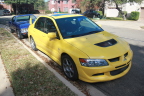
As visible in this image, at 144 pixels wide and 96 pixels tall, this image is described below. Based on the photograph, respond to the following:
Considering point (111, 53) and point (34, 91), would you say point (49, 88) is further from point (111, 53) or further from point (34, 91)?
point (111, 53)

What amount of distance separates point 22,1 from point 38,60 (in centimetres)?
4282

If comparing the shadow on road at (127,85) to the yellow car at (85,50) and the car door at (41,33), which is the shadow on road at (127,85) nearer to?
the yellow car at (85,50)

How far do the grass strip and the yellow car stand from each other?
0.49m

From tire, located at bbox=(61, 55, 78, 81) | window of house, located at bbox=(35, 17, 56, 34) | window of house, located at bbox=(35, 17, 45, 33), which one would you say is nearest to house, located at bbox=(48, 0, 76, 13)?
window of house, located at bbox=(35, 17, 45, 33)

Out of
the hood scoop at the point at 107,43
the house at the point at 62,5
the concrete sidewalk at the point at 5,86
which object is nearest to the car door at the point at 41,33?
the concrete sidewalk at the point at 5,86

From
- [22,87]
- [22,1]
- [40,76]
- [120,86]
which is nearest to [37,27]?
[40,76]

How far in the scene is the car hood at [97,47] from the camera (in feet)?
10.6

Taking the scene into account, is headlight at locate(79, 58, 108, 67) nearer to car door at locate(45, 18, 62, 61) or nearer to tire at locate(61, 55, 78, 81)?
tire at locate(61, 55, 78, 81)

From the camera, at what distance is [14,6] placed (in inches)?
1863

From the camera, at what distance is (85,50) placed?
3.32 metres

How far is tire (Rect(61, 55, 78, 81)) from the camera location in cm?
347

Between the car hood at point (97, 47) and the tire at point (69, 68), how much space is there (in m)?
0.41

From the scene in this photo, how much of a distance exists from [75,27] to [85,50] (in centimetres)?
130

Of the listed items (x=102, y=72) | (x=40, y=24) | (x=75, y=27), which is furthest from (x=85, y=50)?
(x=40, y=24)
